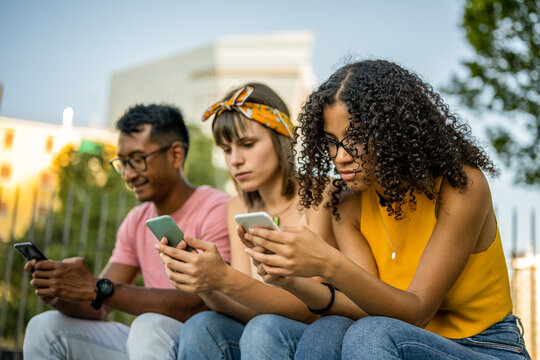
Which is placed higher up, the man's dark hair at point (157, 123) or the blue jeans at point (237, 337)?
the man's dark hair at point (157, 123)

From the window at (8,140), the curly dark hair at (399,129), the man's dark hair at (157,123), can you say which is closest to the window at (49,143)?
the window at (8,140)

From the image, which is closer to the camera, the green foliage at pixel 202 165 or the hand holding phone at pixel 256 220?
the hand holding phone at pixel 256 220

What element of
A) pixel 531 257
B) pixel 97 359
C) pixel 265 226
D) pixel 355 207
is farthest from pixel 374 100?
pixel 531 257

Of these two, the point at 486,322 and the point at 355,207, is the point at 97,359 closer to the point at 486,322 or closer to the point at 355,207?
the point at 355,207

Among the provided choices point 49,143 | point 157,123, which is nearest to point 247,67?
point 49,143

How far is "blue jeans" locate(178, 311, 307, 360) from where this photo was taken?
2094 millimetres

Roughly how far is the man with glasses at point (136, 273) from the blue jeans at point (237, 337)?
246mm

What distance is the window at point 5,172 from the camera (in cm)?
4442

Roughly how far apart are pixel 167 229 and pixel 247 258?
0.87 metres

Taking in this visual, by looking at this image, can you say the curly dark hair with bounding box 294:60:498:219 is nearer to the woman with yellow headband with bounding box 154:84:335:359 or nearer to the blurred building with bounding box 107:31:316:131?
the woman with yellow headband with bounding box 154:84:335:359

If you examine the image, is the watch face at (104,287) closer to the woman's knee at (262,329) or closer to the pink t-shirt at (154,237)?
the pink t-shirt at (154,237)

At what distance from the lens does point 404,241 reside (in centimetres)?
223

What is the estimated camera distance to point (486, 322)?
6.85ft

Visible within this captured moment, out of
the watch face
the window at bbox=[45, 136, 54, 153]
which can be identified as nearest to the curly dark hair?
the watch face
